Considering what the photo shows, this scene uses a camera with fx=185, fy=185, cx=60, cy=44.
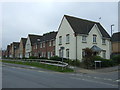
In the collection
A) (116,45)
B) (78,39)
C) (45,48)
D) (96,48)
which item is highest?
(78,39)

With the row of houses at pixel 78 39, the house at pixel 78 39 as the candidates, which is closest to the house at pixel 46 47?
the row of houses at pixel 78 39

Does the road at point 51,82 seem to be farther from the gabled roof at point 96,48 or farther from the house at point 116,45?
the house at point 116,45

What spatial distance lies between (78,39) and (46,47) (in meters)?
15.4

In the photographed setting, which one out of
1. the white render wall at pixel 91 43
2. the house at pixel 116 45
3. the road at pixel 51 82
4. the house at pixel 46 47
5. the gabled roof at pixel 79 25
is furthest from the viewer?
the house at pixel 116 45

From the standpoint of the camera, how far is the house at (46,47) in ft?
151

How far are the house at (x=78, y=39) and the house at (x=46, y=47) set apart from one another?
659cm

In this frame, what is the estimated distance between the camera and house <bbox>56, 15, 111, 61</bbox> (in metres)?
35.3

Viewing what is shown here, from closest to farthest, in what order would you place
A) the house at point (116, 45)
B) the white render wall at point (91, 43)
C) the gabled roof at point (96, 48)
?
the white render wall at point (91, 43), the gabled roof at point (96, 48), the house at point (116, 45)

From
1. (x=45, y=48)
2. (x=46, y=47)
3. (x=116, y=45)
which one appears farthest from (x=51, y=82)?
(x=116, y=45)

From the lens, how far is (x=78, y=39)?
3531 centimetres

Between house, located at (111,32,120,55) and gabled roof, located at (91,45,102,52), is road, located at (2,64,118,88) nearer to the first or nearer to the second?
gabled roof, located at (91,45,102,52)

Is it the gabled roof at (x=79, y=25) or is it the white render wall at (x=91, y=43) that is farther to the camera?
the gabled roof at (x=79, y=25)

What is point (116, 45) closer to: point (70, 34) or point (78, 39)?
point (78, 39)

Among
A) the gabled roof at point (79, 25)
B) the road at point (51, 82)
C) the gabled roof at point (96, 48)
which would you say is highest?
the gabled roof at point (79, 25)
